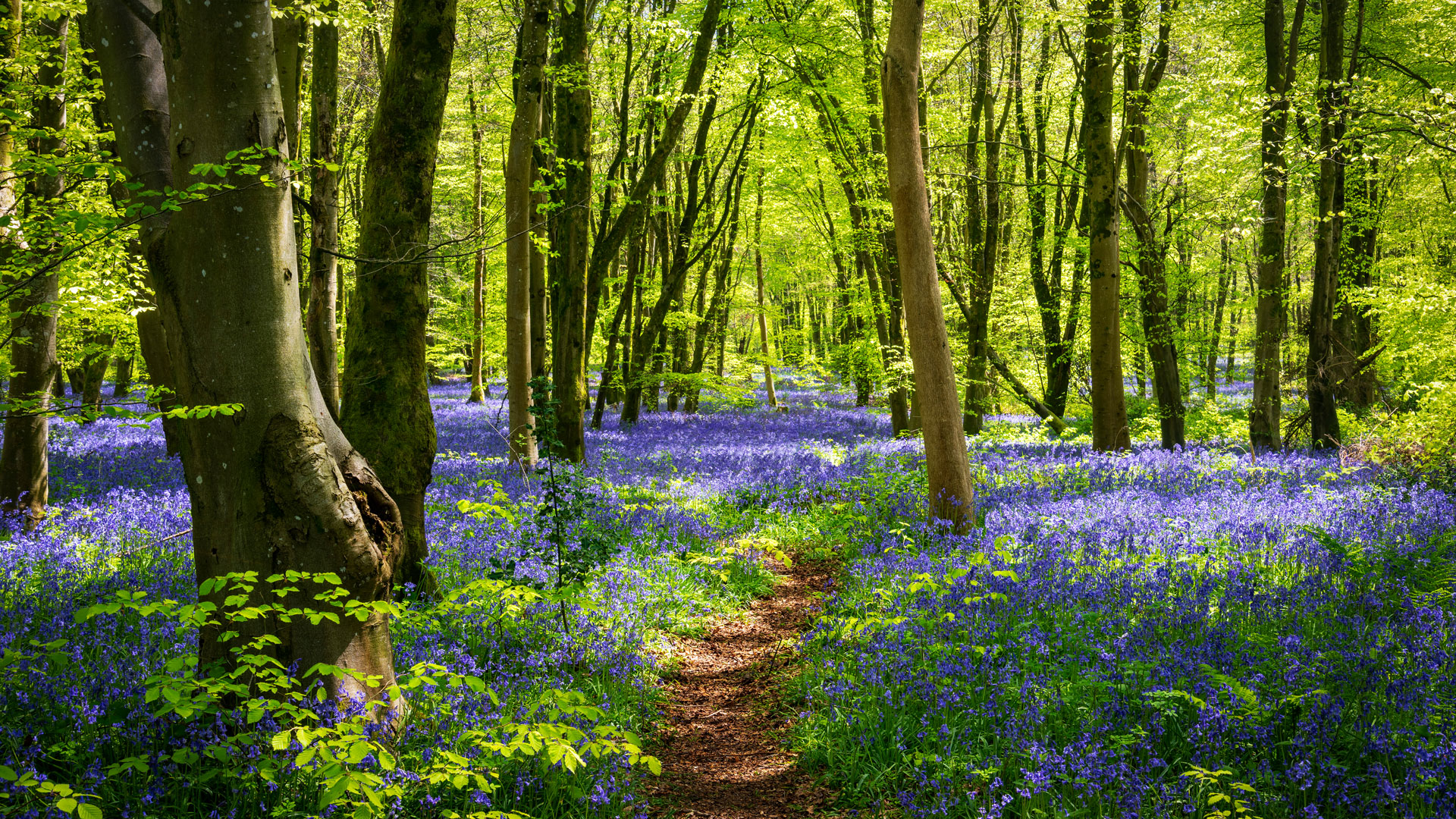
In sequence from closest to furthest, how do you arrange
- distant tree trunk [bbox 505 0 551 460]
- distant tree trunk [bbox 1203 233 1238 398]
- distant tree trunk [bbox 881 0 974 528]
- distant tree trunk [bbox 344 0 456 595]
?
distant tree trunk [bbox 344 0 456 595] → distant tree trunk [bbox 881 0 974 528] → distant tree trunk [bbox 505 0 551 460] → distant tree trunk [bbox 1203 233 1238 398]

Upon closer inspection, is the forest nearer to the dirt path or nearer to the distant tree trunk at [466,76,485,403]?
the dirt path

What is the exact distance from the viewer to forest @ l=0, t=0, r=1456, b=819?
322 centimetres

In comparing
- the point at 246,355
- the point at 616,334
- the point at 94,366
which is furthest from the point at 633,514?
the point at 94,366

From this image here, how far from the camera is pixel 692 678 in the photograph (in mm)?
5527

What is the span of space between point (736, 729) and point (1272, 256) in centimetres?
1171

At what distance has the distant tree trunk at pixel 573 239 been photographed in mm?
10492

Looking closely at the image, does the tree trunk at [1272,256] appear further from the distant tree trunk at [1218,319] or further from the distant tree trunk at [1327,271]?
the distant tree trunk at [1218,319]

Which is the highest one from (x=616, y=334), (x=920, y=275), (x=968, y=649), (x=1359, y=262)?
(x=1359, y=262)

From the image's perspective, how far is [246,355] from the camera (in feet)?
10.7

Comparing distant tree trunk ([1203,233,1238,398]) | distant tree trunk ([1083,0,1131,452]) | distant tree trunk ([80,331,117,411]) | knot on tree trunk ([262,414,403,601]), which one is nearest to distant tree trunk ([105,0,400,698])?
knot on tree trunk ([262,414,403,601])

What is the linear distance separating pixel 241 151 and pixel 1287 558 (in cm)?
692

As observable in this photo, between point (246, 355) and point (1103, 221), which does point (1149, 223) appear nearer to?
point (1103, 221)

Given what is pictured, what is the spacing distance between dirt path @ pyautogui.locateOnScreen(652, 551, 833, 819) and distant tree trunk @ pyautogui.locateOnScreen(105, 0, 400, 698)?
1750mm

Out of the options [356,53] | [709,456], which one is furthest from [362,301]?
[356,53]
